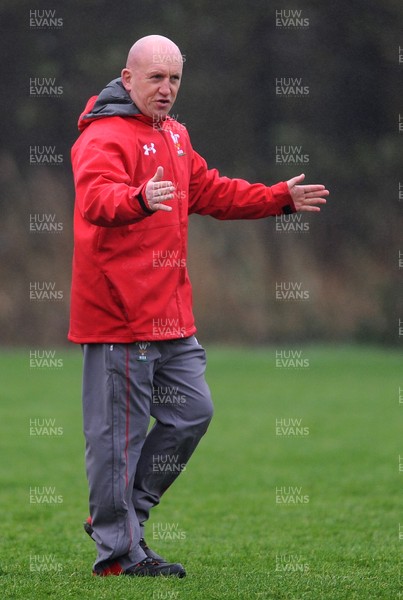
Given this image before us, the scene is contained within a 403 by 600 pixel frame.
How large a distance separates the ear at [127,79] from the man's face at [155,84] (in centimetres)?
1

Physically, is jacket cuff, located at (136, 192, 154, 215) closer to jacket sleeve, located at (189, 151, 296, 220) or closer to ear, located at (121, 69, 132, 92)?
ear, located at (121, 69, 132, 92)

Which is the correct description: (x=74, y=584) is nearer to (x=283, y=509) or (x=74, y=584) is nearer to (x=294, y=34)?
(x=283, y=509)

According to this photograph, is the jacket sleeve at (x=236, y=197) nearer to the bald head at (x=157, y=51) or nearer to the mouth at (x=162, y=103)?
the mouth at (x=162, y=103)

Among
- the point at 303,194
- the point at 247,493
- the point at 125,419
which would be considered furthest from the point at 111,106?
the point at 247,493

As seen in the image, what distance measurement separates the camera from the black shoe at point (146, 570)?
166 inches

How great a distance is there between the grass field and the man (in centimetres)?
30

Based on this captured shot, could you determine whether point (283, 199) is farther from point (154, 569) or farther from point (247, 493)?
point (247, 493)

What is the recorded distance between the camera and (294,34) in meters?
18.6

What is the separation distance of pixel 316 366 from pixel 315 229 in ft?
13.2

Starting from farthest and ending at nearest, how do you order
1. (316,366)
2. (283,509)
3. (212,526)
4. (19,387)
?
1. (316,366)
2. (19,387)
3. (283,509)
4. (212,526)

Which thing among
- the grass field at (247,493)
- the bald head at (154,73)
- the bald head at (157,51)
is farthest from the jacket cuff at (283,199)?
the grass field at (247,493)

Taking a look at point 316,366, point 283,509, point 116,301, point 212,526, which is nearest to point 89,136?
point 116,301

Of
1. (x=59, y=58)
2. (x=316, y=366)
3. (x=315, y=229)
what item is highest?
(x=59, y=58)

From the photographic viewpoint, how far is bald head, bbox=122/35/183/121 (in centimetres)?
413
